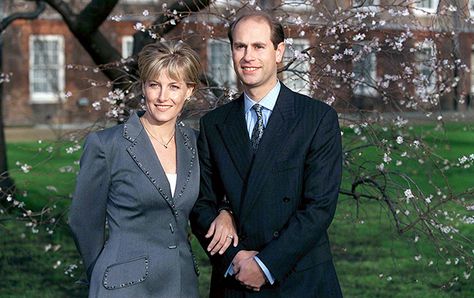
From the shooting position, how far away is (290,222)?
4121mm

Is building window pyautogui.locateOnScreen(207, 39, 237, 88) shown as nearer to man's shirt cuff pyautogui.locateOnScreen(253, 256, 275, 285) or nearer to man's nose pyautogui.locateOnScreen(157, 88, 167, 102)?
man's nose pyautogui.locateOnScreen(157, 88, 167, 102)

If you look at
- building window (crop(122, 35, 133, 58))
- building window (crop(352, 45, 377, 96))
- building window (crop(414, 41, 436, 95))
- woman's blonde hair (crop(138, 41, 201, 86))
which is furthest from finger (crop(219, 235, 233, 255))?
building window (crop(122, 35, 133, 58))

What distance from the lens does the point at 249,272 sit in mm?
4102

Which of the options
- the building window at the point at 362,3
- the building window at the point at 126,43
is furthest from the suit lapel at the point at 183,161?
the building window at the point at 126,43

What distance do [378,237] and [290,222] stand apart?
841cm

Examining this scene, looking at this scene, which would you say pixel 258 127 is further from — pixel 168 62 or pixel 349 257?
pixel 349 257

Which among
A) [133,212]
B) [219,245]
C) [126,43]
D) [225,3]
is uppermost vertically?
[225,3]

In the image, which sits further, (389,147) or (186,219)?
(389,147)

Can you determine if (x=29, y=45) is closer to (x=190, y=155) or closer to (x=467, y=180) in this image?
(x=467, y=180)

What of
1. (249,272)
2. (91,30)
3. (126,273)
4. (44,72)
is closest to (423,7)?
(91,30)

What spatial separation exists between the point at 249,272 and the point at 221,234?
0.69 ft

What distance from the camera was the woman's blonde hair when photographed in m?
4.06

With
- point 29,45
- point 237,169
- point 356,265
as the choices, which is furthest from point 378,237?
point 29,45

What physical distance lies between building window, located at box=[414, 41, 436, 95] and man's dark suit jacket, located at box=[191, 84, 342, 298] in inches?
141
